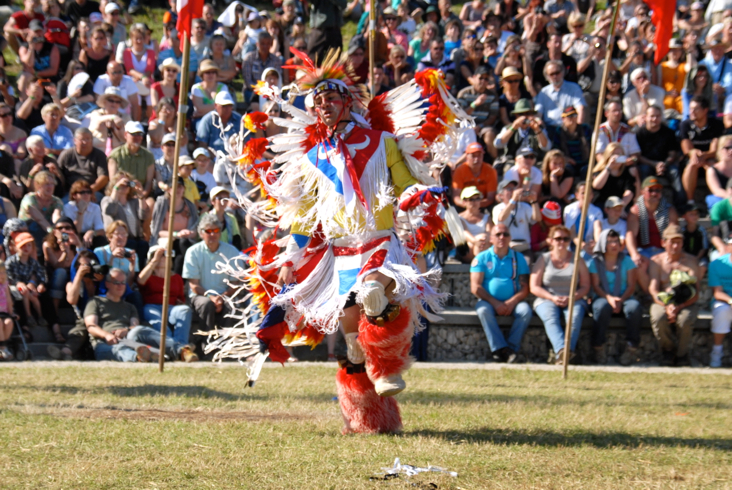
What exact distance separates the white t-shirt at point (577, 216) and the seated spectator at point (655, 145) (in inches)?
52.0

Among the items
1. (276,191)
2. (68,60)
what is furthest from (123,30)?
(276,191)

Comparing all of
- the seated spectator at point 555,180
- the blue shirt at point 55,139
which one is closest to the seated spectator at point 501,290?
the seated spectator at point 555,180

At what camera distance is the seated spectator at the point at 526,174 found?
37.0ft

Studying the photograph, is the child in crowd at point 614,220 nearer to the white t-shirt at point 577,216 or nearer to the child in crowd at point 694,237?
the white t-shirt at point 577,216

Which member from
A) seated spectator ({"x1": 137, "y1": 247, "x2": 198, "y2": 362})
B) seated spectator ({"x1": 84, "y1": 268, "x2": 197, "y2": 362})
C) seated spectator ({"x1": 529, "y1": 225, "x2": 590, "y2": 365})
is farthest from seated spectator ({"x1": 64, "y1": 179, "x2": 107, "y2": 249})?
seated spectator ({"x1": 529, "y1": 225, "x2": 590, "y2": 365})

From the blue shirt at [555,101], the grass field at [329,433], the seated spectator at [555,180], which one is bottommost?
the grass field at [329,433]

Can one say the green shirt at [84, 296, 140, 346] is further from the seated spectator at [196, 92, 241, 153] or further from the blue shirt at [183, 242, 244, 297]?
the seated spectator at [196, 92, 241, 153]

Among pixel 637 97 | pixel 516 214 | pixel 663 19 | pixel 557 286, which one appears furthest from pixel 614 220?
pixel 663 19

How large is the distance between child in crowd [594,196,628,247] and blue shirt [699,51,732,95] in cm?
350

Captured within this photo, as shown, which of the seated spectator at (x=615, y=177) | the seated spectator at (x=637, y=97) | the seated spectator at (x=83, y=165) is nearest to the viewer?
the seated spectator at (x=83, y=165)

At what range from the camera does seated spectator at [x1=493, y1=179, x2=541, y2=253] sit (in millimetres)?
11023

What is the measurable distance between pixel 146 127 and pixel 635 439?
361 inches

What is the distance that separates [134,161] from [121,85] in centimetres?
211

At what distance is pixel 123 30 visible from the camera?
1496cm
